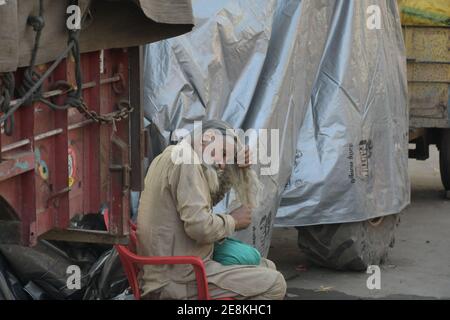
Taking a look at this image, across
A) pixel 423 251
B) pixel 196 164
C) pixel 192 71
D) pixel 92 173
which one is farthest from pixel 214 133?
pixel 423 251

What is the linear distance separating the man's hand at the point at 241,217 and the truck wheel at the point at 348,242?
1758 mm

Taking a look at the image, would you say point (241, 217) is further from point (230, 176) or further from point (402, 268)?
point (402, 268)

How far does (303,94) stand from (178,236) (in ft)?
6.33

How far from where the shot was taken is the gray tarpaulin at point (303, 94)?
5930 millimetres

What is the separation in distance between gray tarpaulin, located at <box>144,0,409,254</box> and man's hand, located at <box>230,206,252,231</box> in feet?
2.94

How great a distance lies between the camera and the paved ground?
6.71 metres
